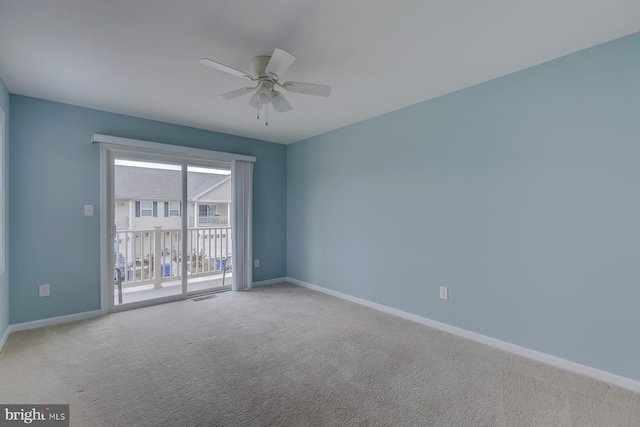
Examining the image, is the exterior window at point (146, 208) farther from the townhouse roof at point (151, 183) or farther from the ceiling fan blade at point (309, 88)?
the ceiling fan blade at point (309, 88)

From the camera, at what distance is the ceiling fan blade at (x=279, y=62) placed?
1.86 metres

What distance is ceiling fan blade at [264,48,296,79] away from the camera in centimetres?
186

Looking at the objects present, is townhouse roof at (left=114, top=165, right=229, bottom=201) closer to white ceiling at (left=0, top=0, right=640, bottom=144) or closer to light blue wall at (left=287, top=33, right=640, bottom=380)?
white ceiling at (left=0, top=0, right=640, bottom=144)

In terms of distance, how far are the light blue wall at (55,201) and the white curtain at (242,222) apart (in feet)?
4.36

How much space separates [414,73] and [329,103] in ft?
3.32

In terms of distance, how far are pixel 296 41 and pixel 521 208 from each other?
2.30 metres

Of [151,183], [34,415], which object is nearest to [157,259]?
[151,183]

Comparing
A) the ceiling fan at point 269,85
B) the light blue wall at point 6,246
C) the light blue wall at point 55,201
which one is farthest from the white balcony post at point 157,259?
the ceiling fan at point 269,85

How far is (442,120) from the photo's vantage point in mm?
3033

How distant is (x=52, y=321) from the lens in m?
3.18

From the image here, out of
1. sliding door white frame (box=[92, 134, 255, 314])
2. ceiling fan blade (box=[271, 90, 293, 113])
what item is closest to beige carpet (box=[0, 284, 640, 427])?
sliding door white frame (box=[92, 134, 255, 314])

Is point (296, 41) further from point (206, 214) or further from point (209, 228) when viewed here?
point (209, 228)

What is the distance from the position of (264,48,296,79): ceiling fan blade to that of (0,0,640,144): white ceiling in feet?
0.65

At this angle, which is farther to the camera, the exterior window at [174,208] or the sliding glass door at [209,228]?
the sliding glass door at [209,228]
